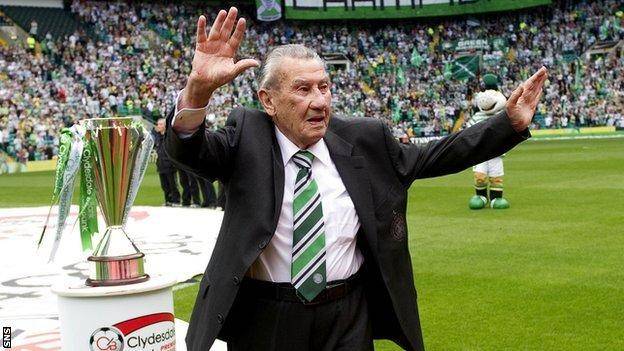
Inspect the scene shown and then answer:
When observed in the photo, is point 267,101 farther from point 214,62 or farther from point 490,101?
point 490,101

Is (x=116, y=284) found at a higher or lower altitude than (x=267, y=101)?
lower

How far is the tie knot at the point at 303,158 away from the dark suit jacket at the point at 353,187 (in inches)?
3.0

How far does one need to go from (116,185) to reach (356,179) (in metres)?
1.04

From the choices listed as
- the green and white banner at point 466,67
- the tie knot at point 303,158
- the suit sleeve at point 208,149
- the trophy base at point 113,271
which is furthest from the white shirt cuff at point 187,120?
the green and white banner at point 466,67

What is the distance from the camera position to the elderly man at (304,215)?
11.0ft

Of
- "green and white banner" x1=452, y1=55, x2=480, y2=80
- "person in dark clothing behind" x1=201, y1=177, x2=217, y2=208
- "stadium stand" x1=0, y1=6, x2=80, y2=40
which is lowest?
"person in dark clothing behind" x1=201, y1=177, x2=217, y2=208

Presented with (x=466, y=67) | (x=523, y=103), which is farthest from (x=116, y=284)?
(x=466, y=67)

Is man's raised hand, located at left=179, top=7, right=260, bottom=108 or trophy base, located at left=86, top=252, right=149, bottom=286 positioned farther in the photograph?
trophy base, located at left=86, top=252, right=149, bottom=286

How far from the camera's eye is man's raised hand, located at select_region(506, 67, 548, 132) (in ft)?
11.4

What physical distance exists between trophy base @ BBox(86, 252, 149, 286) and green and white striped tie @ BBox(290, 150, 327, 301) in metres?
0.73

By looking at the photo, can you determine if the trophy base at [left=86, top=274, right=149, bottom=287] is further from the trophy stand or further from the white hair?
the white hair

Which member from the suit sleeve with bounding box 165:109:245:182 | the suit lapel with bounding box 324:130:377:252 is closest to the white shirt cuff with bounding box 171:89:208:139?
the suit sleeve with bounding box 165:109:245:182

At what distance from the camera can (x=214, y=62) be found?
10.5 ft

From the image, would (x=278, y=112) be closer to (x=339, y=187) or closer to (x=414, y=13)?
(x=339, y=187)
